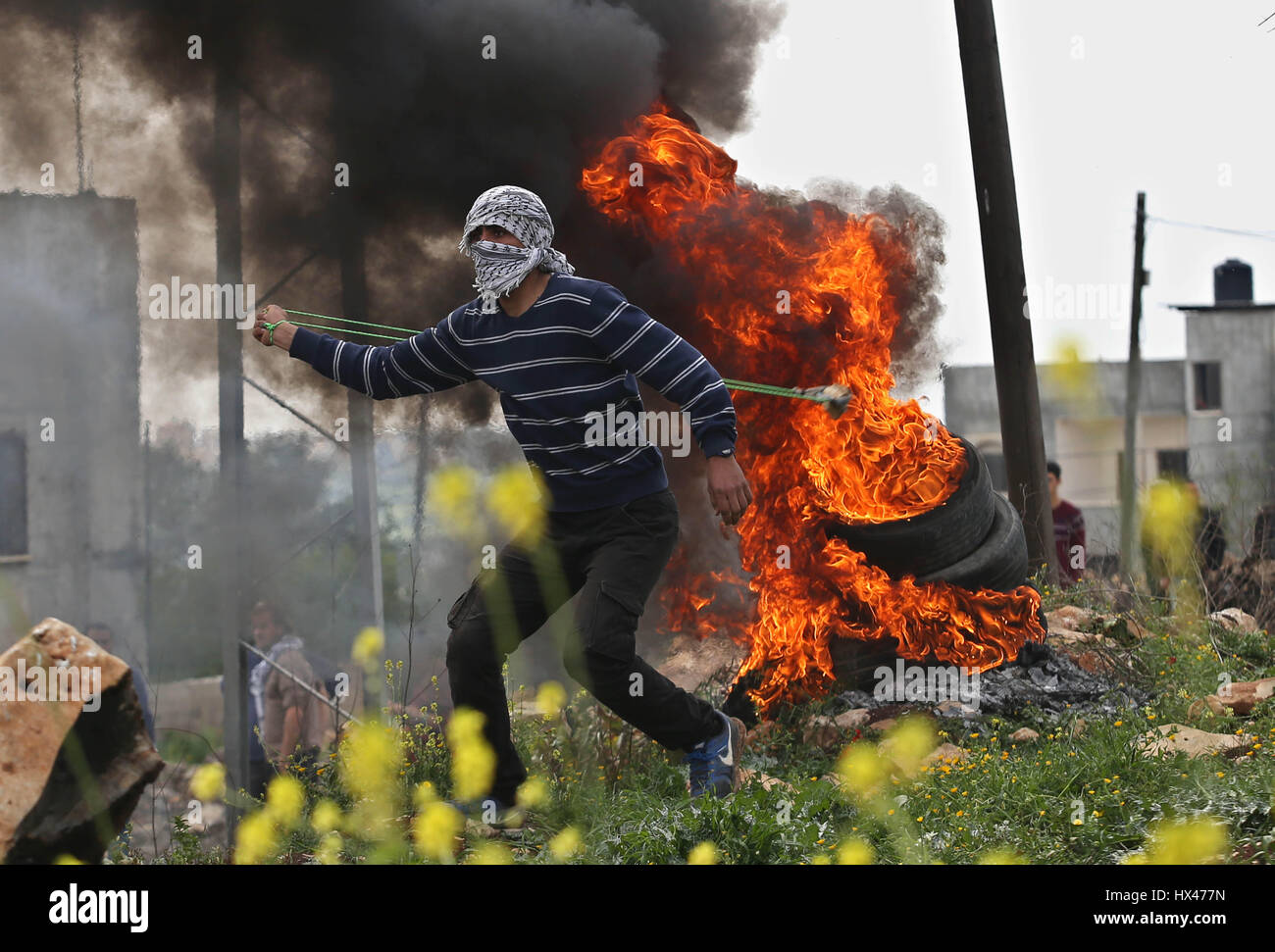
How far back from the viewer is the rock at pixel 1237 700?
570 cm

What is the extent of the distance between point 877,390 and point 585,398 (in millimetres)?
2866

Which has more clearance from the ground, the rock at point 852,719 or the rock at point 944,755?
the rock at point 852,719

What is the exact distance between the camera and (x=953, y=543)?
641cm

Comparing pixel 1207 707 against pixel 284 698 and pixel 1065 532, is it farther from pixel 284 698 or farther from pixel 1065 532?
pixel 284 698

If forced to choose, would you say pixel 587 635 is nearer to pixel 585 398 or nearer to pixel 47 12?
pixel 585 398

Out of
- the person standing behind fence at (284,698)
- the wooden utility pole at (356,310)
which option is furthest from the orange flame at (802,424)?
the person standing behind fence at (284,698)

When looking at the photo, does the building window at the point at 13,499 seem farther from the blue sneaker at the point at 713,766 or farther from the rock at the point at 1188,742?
the rock at the point at 1188,742

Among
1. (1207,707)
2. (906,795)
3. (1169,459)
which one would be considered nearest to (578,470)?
(906,795)

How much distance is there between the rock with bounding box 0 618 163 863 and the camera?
11.8 feet

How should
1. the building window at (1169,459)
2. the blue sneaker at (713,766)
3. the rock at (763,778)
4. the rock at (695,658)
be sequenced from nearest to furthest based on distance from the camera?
the blue sneaker at (713,766)
the rock at (763,778)
the rock at (695,658)
the building window at (1169,459)

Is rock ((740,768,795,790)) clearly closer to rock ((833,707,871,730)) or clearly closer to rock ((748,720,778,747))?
rock ((748,720,778,747))

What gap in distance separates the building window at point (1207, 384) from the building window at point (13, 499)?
28.1 metres

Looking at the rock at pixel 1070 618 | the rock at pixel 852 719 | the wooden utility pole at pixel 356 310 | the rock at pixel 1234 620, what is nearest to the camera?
the rock at pixel 852 719

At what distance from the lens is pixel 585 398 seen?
14.4ft
